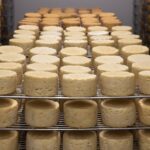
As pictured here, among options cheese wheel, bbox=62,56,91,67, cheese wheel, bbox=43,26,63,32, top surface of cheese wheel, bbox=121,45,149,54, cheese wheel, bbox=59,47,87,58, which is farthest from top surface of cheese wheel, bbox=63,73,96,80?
cheese wheel, bbox=43,26,63,32

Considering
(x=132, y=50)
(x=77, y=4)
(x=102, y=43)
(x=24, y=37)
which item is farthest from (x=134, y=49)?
(x=77, y=4)

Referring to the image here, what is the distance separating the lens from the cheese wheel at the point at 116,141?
7.94 ft

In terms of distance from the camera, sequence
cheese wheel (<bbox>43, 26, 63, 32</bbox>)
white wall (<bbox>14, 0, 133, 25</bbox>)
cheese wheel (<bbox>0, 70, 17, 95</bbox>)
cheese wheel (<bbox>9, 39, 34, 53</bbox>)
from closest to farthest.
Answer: cheese wheel (<bbox>0, 70, 17, 95</bbox>) < cheese wheel (<bbox>9, 39, 34, 53</bbox>) < cheese wheel (<bbox>43, 26, 63, 32</bbox>) < white wall (<bbox>14, 0, 133, 25</bbox>)

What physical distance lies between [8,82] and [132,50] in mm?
1216

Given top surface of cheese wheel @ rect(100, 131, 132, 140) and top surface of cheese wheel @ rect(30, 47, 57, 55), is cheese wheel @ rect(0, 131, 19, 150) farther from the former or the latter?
top surface of cheese wheel @ rect(30, 47, 57, 55)

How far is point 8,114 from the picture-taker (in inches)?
93.1

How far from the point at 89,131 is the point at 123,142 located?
22cm

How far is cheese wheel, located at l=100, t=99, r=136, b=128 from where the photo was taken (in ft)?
7.87

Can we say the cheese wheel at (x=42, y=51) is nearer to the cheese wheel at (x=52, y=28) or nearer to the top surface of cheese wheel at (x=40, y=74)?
the top surface of cheese wheel at (x=40, y=74)

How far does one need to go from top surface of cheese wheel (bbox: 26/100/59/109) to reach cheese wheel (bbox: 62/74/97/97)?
0.16 metres

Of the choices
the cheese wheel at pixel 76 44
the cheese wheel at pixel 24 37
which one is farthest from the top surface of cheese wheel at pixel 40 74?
the cheese wheel at pixel 24 37

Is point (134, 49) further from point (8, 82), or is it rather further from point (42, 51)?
point (8, 82)

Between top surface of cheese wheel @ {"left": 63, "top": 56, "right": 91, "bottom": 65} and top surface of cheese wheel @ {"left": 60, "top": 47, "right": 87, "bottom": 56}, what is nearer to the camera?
top surface of cheese wheel @ {"left": 63, "top": 56, "right": 91, "bottom": 65}

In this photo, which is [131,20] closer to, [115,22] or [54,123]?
[115,22]
